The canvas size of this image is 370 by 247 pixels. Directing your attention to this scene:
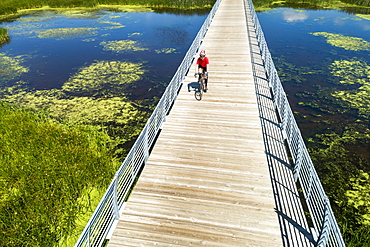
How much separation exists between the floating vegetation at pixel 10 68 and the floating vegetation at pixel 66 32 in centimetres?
623

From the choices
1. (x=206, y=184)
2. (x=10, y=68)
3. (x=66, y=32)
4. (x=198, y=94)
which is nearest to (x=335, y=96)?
(x=198, y=94)

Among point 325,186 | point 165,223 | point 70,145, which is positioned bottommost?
point 325,186

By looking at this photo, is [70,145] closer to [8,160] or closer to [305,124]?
[8,160]

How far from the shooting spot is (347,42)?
68.3 feet

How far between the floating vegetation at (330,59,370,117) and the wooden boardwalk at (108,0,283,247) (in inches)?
260

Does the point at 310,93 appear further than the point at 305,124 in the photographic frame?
Yes

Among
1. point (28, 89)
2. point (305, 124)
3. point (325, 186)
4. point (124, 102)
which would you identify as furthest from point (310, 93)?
point (28, 89)

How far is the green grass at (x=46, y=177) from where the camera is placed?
6.45 metres

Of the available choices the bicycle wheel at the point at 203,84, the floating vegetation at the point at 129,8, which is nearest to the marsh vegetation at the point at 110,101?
the bicycle wheel at the point at 203,84

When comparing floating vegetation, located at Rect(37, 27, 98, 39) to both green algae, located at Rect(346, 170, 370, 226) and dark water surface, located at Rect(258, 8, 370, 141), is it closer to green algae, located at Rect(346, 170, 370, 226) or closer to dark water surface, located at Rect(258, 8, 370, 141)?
dark water surface, located at Rect(258, 8, 370, 141)

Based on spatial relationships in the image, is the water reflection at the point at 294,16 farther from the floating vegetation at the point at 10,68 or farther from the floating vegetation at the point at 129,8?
the floating vegetation at the point at 10,68

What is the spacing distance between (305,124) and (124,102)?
955cm

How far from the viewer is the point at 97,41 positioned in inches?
940

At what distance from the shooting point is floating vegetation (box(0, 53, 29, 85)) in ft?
55.9
